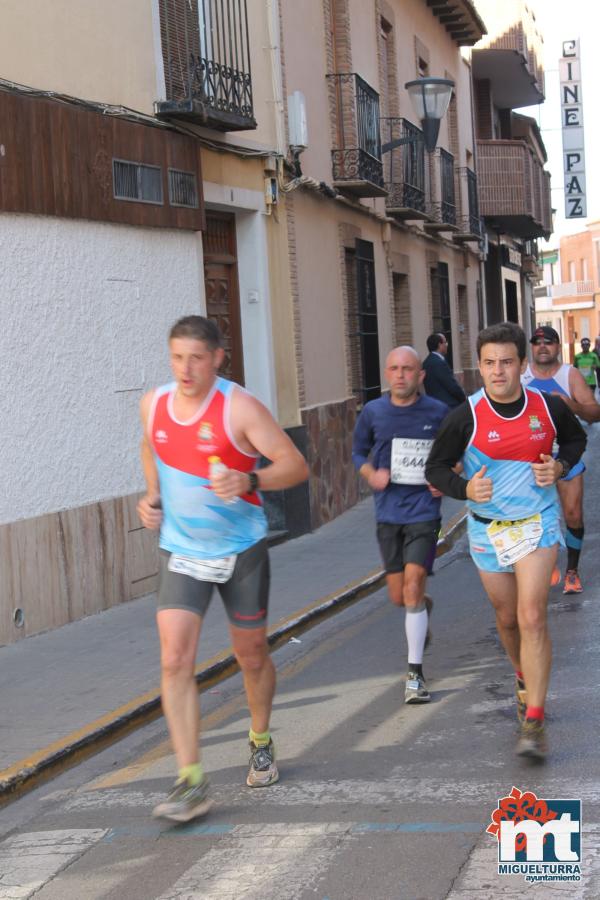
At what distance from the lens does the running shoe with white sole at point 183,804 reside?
5.01 metres

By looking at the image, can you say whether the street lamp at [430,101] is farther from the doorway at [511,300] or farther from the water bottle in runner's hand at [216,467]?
the doorway at [511,300]

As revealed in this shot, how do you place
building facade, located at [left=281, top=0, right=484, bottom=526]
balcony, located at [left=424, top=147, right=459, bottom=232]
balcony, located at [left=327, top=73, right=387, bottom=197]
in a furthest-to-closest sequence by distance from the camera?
1. balcony, located at [left=424, top=147, right=459, bottom=232]
2. balcony, located at [left=327, top=73, right=387, bottom=197]
3. building facade, located at [left=281, top=0, right=484, bottom=526]

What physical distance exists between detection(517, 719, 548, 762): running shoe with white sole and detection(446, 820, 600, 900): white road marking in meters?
0.95

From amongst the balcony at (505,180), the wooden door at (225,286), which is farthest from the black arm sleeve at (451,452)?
the balcony at (505,180)

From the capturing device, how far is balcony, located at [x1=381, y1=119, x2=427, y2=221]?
63.3ft

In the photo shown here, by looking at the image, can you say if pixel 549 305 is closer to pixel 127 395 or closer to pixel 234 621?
pixel 127 395

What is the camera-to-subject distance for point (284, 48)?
14422mm

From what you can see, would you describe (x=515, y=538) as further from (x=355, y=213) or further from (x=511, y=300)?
(x=511, y=300)

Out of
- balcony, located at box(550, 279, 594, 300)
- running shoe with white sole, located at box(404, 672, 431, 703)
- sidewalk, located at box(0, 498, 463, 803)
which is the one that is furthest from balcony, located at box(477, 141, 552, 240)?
balcony, located at box(550, 279, 594, 300)

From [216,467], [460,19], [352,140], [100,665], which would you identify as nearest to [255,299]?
[352,140]

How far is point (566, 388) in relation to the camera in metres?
9.23

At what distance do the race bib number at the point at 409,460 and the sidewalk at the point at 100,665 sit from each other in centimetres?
174

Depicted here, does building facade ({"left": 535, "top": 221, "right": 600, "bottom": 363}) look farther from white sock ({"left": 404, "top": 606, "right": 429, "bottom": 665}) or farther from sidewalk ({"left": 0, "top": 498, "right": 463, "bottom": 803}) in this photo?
white sock ({"left": 404, "top": 606, "right": 429, "bottom": 665})

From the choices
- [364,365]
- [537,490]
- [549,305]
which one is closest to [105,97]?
[537,490]
